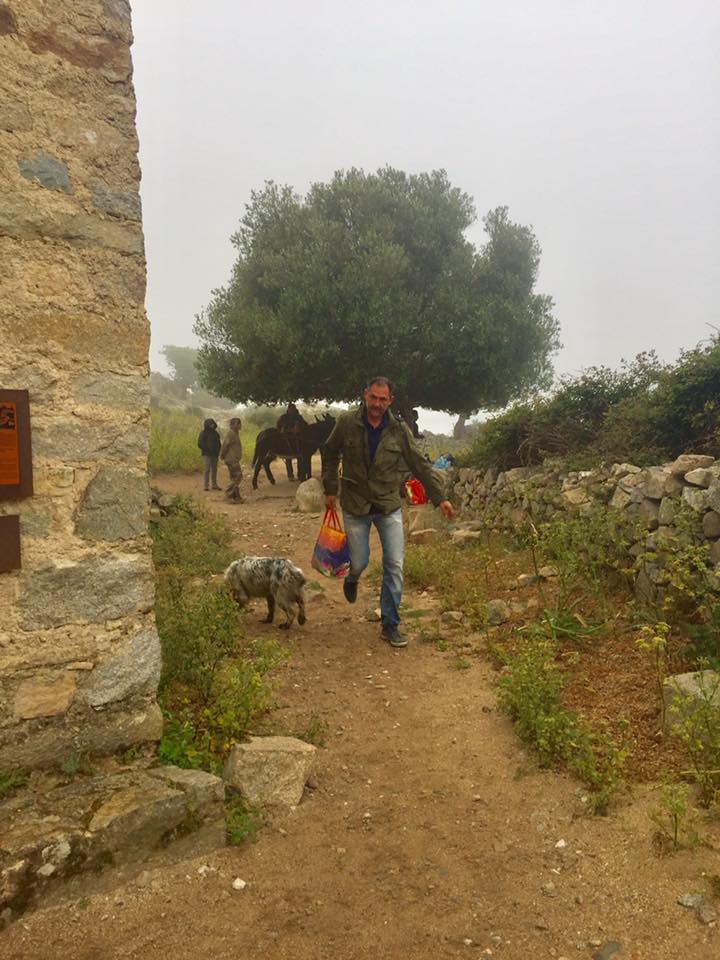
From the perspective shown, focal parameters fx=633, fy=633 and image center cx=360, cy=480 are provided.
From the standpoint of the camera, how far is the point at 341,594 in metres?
6.87

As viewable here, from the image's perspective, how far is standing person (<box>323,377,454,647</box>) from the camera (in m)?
5.08

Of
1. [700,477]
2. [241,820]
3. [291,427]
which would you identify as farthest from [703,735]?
[291,427]

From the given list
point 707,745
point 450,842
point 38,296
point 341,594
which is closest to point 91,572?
point 38,296

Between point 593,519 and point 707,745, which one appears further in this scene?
point 593,519

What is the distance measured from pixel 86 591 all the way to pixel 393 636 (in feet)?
9.81

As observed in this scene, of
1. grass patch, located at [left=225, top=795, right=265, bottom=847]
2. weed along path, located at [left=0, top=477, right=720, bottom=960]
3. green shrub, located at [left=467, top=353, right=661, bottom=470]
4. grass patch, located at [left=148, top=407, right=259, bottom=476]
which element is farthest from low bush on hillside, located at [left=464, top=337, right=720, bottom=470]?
grass patch, located at [left=148, top=407, right=259, bottom=476]

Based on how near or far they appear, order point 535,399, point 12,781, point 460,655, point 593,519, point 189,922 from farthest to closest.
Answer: point 535,399, point 593,519, point 460,655, point 12,781, point 189,922

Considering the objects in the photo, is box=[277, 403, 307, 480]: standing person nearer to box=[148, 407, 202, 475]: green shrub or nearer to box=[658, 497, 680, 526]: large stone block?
box=[148, 407, 202, 475]: green shrub

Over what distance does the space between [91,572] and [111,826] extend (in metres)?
1.03

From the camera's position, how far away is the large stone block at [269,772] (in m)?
2.97

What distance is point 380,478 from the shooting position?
5.08 meters

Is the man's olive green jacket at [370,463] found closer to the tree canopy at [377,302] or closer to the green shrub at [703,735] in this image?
the green shrub at [703,735]

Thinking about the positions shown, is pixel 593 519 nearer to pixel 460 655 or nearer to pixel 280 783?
pixel 460 655

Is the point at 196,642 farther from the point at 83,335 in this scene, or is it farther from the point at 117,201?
the point at 117,201
